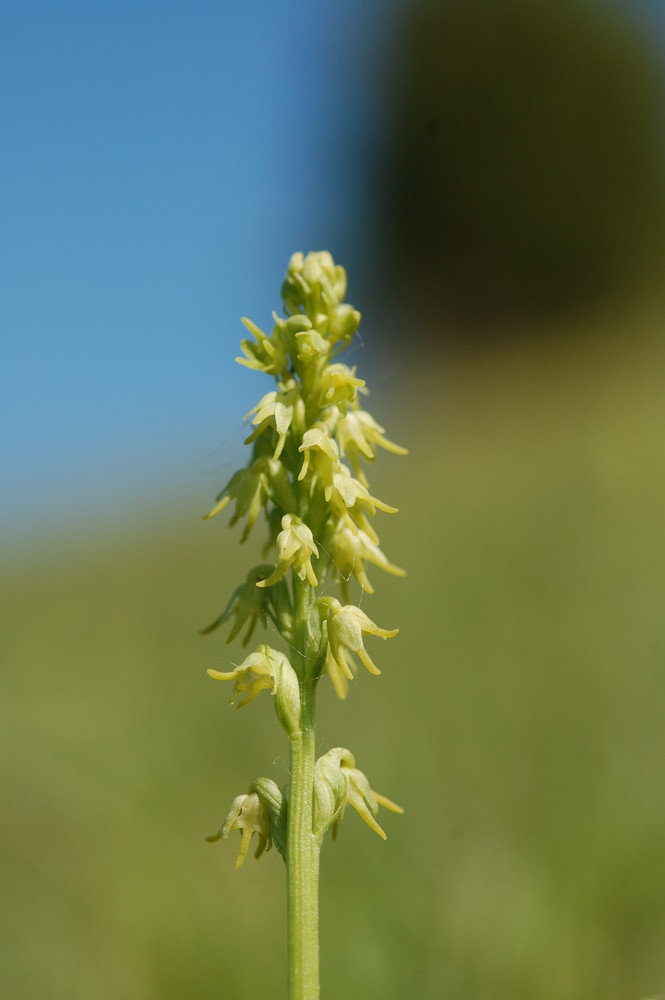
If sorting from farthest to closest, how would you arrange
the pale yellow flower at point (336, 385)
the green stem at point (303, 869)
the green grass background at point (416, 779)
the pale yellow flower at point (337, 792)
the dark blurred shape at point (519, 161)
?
1. the dark blurred shape at point (519, 161)
2. the green grass background at point (416, 779)
3. the pale yellow flower at point (336, 385)
4. the pale yellow flower at point (337, 792)
5. the green stem at point (303, 869)

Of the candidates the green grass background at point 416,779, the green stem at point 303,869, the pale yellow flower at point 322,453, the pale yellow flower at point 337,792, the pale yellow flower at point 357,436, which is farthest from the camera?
the green grass background at point 416,779

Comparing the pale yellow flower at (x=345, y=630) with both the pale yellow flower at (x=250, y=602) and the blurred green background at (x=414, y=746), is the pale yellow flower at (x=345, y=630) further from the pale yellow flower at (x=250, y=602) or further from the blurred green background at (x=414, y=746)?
the blurred green background at (x=414, y=746)

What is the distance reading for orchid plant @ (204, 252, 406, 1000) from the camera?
1.98 metres

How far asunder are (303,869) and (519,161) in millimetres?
30718

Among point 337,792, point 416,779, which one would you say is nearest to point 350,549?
point 337,792

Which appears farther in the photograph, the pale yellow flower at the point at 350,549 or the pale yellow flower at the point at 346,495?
the pale yellow flower at the point at 350,549

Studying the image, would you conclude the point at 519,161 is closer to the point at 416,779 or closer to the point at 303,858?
the point at 416,779

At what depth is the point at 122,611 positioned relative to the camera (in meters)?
9.22

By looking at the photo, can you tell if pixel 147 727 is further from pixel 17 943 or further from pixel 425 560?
pixel 425 560

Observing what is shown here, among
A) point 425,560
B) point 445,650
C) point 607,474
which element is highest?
point 607,474

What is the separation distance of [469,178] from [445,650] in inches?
1073

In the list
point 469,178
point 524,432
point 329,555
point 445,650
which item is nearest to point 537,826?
point 329,555

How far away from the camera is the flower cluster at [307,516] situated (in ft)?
6.72

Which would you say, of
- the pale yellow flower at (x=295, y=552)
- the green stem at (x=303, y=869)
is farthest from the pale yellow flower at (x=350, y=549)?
the green stem at (x=303, y=869)
